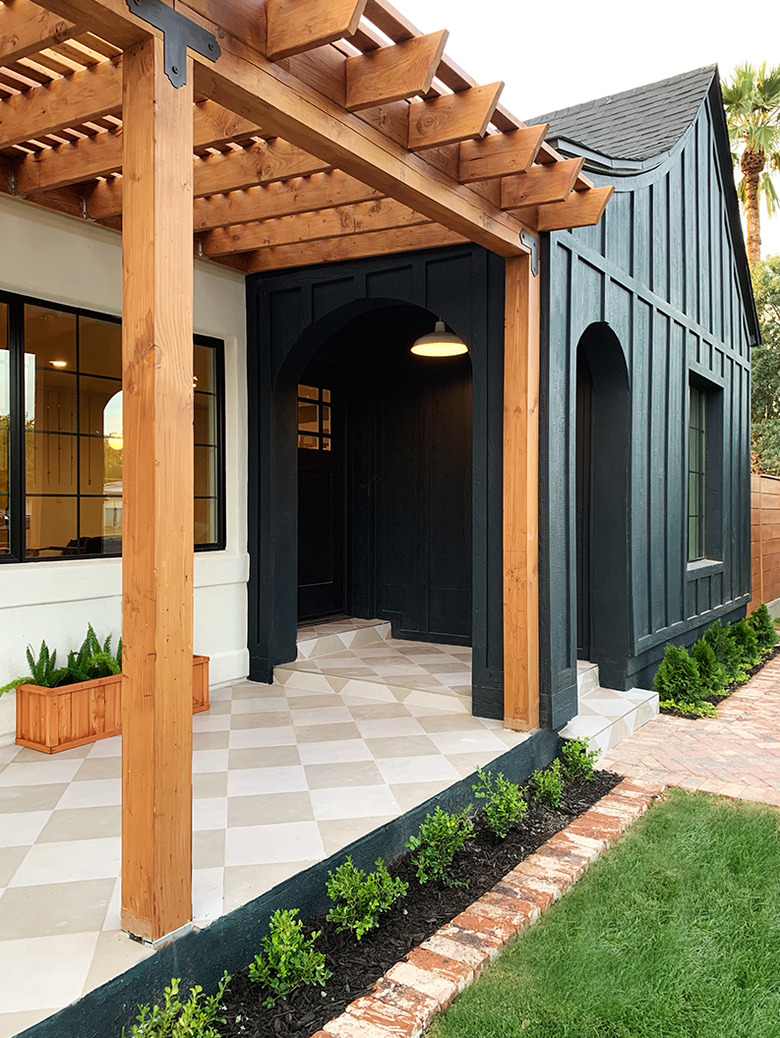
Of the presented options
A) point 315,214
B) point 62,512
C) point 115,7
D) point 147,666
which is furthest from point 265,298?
point 147,666

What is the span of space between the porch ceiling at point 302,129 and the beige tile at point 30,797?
8.53 ft

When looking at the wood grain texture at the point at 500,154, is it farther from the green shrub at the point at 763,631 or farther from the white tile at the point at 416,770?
the green shrub at the point at 763,631

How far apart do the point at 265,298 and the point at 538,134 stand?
2510 millimetres

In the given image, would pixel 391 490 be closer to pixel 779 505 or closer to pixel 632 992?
pixel 632 992

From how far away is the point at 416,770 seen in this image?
11.6 ft

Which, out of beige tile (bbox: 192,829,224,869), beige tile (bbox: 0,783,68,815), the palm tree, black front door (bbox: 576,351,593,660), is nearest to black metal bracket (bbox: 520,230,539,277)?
black front door (bbox: 576,351,593,660)

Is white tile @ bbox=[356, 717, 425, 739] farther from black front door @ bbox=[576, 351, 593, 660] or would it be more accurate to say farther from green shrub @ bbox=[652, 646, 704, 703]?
green shrub @ bbox=[652, 646, 704, 703]

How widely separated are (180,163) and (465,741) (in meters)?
2.92

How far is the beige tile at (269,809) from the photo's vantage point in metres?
2.98

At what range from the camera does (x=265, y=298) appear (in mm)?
5223

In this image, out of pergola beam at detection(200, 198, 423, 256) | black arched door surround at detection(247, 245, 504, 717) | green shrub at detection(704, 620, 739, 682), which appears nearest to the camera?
pergola beam at detection(200, 198, 423, 256)

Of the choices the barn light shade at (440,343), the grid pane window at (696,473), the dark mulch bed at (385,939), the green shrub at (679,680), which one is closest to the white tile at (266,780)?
the dark mulch bed at (385,939)

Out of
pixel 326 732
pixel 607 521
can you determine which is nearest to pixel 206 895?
pixel 326 732

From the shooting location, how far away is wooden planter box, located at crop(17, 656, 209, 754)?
12.3 ft
